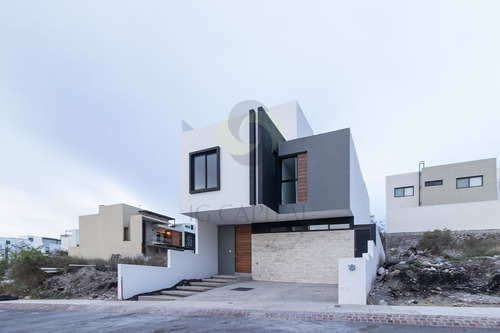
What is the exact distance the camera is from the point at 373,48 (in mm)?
12836

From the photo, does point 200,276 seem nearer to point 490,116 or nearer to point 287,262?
point 287,262

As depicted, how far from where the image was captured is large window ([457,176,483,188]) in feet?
77.5

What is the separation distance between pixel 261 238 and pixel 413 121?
12.0 m

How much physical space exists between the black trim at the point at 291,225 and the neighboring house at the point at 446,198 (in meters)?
13.7

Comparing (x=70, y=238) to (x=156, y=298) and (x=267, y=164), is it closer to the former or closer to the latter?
(x=156, y=298)

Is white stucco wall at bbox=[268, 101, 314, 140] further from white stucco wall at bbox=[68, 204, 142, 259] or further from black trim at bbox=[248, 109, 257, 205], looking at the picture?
white stucco wall at bbox=[68, 204, 142, 259]

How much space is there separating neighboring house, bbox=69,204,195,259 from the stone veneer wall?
1976 cm

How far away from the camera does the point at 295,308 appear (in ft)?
22.1

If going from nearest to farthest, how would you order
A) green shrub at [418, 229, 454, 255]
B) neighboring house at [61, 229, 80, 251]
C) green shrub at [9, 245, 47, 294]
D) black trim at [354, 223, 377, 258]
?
black trim at [354, 223, 377, 258]
green shrub at [9, 245, 47, 294]
green shrub at [418, 229, 454, 255]
neighboring house at [61, 229, 80, 251]

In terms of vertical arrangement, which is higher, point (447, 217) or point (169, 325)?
point (447, 217)

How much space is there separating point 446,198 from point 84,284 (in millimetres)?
26908

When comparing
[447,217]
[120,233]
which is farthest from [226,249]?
[120,233]

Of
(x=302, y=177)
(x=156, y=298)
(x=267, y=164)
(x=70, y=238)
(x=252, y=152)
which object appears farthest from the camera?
(x=70, y=238)

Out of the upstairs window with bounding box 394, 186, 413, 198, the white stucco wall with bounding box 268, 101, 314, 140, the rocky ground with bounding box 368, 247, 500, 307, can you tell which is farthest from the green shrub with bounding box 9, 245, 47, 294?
the upstairs window with bounding box 394, 186, 413, 198
